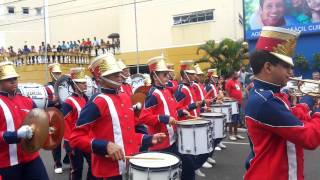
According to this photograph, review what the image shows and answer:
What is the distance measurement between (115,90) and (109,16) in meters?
32.7

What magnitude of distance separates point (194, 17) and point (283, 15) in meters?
7.06

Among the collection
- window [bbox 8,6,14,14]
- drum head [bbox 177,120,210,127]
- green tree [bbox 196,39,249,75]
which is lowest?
drum head [bbox 177,120,210,127]

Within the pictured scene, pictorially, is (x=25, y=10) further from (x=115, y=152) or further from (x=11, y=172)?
(x=115, y=152)

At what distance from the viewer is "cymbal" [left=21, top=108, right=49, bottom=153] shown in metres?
4.28

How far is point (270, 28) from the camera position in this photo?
9.83 feet

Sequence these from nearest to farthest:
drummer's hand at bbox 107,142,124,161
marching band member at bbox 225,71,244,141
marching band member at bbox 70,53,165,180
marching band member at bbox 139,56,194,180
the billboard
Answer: drummer's hand at bbox 107,142,124,161 → marching band member at bbox 70,53,165,180 → marching band member at bbox 139,56,194,180 → marching band member at bbox 225,71,244,141 → the billboard

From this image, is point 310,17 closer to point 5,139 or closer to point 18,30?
point 5,139

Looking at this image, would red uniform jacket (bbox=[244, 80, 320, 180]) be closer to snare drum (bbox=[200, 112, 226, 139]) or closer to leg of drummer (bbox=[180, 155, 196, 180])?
leg of drummer (bbox=[180, 155, 196, 180])

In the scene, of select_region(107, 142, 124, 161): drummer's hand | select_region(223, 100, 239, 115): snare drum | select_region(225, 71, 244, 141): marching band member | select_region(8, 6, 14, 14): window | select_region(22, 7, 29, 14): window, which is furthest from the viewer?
select_region(22, 7, 29, 14): window

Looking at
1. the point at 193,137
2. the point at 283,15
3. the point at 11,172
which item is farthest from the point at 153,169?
the point at 283,15

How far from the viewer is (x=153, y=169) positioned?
380 cm

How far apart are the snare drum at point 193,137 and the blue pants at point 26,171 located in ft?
6.68

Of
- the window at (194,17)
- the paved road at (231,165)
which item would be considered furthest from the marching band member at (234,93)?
the window at (194,17)

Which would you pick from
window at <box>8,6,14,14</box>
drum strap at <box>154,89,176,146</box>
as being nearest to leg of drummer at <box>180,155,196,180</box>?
drum strap at <box>154,89,176,146</box>
